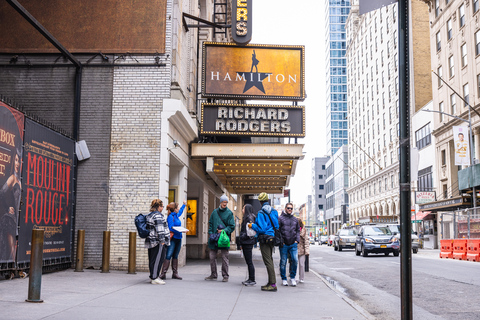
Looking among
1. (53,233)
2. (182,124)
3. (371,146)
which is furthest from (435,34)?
(53,233)

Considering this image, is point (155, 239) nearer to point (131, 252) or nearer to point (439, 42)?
point (131, 252)

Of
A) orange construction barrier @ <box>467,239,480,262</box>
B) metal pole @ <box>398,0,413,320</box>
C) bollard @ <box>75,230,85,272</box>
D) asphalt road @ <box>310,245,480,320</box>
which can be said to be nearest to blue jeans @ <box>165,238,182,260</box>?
bollard @ <box>75,230,85,272</box>

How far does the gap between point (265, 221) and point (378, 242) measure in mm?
17300

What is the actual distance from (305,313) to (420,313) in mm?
2147

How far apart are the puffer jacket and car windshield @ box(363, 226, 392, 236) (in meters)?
17.0

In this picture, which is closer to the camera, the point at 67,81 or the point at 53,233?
the point at 53,233

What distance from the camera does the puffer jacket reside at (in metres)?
10.6

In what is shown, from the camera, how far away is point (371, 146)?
75500 mm

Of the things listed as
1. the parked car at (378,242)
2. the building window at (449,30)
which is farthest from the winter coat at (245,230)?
the building window at (449,30)

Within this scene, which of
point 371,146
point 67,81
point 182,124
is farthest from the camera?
point 371,146

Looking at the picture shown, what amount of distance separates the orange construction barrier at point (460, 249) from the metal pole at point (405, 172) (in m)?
21.9

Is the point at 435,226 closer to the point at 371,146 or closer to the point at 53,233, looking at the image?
the point at 371,146

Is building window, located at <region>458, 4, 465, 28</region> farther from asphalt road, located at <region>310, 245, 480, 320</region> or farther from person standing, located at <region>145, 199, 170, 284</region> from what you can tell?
person standing, located at <region>145, 199, 170, 284</region>

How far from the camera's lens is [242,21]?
16969 mm
